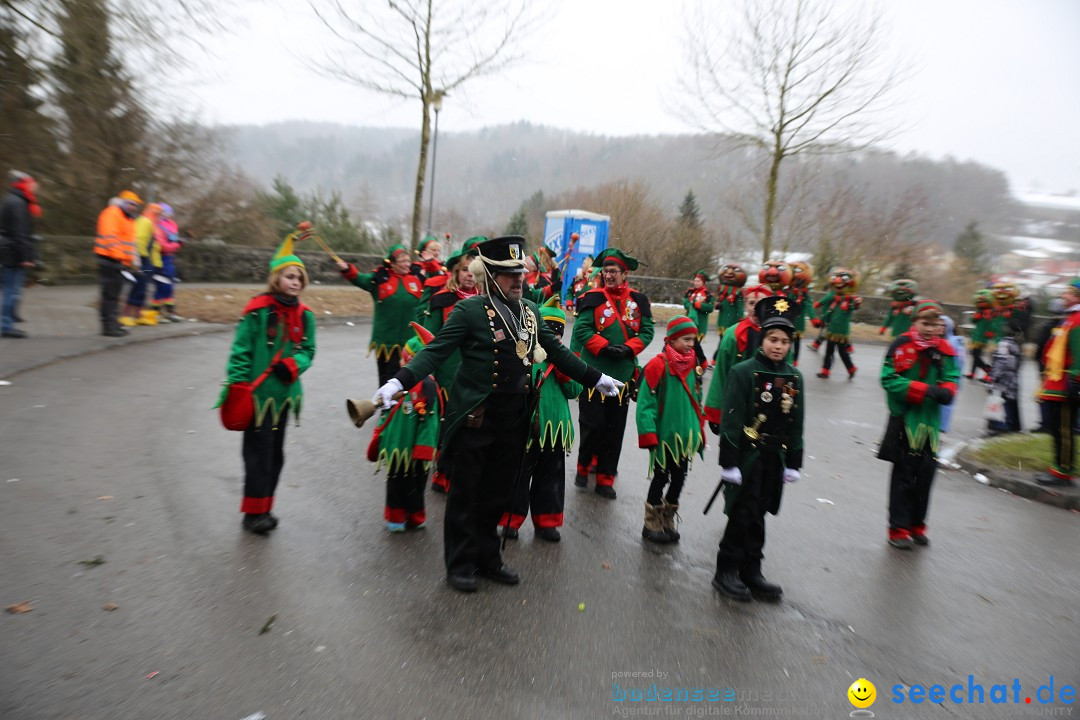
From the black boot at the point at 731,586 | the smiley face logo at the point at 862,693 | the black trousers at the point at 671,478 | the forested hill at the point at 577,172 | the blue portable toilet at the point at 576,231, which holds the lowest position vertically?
the smiley face logo at the point at 862,693

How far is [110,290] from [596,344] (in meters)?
8.19

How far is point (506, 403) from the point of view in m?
4.10

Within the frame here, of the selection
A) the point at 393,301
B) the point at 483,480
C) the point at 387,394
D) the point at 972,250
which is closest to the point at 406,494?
the point at 483,480

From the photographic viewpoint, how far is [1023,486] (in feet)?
23.3

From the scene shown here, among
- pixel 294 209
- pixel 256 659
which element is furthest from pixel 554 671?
pixel 294 209

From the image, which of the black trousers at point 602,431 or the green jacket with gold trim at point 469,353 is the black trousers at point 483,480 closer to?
the green jacket with gold trim at point 469,353

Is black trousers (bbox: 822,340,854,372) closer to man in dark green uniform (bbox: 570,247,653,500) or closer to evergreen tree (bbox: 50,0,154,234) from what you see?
man in dark green uniform (bbox: 570,247,653,500)

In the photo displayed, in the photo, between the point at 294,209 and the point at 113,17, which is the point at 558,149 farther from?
the point at 113,17

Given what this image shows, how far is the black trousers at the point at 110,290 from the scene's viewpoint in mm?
9914

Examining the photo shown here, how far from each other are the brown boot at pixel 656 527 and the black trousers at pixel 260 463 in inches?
109

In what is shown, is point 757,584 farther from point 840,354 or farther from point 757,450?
point 840,354

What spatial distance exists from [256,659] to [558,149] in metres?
105

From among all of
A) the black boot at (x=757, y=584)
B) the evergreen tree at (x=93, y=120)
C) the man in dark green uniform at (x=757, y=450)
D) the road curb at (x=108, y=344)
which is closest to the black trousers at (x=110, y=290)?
the road curb at (x=108, y=344)

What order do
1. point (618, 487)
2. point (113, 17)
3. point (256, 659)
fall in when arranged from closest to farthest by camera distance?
point (256, 659)
point (618, 487)
point (113, 17)
